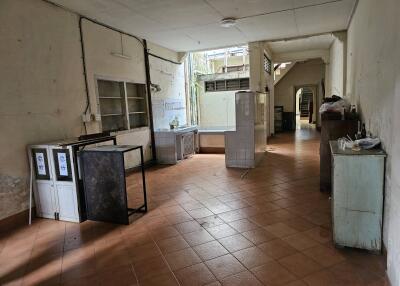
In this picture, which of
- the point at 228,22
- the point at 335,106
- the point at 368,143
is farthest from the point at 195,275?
the point at 228,22

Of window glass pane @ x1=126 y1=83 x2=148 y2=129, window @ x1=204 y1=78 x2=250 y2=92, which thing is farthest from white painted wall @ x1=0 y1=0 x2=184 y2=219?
window @ x1=204 y1=78 x2=250 y2=92

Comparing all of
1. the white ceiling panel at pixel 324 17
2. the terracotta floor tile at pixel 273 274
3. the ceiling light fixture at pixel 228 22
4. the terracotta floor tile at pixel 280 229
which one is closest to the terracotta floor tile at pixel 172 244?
the terracotta floor tile at pixel 273 274

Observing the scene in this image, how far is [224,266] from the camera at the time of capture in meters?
2.22

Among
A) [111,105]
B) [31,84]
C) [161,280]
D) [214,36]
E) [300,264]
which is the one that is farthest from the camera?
[214,36]

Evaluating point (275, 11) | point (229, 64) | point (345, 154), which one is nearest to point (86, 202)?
point (345, 154)

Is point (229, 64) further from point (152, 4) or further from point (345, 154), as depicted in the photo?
point (345, 154)

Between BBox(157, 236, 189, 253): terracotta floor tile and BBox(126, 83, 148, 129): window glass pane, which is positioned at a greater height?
BBox(126, 83, 148, 129): window glass pane

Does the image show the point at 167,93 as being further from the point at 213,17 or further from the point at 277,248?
the point at 277,248

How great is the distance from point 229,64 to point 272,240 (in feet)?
37.8

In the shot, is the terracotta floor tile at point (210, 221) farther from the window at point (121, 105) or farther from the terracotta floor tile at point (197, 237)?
the window at point (121, 105)

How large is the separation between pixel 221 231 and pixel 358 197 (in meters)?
1.39

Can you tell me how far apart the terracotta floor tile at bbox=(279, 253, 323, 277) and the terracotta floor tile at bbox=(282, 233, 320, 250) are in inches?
6.0

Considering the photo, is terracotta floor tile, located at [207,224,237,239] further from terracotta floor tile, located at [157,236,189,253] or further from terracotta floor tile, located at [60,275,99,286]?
terracotta floor tile, located at [60,275,99,286]

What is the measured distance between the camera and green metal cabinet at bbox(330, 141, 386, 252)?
86.3 inches
